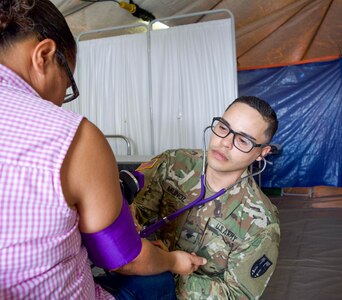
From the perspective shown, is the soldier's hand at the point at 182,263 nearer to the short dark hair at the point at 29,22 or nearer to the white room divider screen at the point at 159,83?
the short dark hair at the point at 29,22

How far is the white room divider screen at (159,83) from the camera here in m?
2.55

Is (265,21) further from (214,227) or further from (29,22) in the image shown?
(29,22)

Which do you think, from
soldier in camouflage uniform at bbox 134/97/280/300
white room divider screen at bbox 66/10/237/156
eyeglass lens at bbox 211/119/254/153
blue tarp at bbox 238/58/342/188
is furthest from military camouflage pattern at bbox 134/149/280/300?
blue tarp at bbox 238/58/342/188

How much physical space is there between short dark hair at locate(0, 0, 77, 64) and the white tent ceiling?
2.46m

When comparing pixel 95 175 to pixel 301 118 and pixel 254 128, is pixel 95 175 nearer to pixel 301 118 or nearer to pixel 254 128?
pixel 254 128

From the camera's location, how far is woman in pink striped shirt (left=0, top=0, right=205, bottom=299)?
0.42 metres

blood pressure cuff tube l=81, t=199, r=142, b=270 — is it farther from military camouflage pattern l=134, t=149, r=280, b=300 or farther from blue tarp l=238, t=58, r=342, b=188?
blue tarp l=238, t=58, r=342, b=188

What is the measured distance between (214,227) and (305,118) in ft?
10.2

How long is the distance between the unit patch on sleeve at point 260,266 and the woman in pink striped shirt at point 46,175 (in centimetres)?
55

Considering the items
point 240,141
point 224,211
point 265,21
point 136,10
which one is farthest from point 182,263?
point 265,21

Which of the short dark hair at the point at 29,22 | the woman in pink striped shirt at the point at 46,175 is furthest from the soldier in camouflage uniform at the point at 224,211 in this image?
the short dark hair at the point at 29,22

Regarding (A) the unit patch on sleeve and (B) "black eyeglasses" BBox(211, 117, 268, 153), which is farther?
(B) "black eyeglasses" BBox(211, 117, 268, 153)

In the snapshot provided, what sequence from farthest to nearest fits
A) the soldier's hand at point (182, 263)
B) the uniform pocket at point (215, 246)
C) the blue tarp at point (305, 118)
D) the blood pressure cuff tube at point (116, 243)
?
the blue tarp at point (305, 118) → the uniform pocket at point (215, 246) → the soldier's hand at point (182, 263) → the blood pressure cuff tube at point (116, 243)

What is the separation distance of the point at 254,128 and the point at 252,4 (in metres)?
2.65
